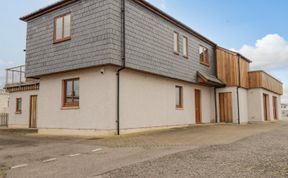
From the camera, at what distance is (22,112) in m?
19.6

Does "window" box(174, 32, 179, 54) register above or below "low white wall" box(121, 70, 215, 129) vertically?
above

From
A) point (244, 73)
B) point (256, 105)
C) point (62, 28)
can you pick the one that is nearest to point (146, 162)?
point (62, 28)

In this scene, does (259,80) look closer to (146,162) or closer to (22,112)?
(146,162)

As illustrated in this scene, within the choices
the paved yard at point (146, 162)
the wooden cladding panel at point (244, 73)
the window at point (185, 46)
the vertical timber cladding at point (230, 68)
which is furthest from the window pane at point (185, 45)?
the paved yard at point (146, 162)

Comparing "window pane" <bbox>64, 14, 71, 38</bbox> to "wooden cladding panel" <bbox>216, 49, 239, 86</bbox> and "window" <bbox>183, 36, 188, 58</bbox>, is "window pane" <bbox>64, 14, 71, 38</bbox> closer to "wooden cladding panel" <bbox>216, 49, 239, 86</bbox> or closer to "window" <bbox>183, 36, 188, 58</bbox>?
"window" <bbox>183, 36, 188, 58</bbox>

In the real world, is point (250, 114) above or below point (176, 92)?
below

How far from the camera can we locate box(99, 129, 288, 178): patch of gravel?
4.93m

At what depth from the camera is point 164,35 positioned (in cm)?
1541

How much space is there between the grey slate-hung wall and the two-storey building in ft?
0.15

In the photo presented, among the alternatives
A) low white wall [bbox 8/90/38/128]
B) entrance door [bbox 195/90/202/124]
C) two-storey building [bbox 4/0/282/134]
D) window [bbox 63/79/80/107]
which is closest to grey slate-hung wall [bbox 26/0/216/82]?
two-storey building [bbox 4/0/282/134]

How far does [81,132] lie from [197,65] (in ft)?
32.2

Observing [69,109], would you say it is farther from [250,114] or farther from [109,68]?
[250,114]

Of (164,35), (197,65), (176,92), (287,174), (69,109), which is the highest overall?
(164,35)

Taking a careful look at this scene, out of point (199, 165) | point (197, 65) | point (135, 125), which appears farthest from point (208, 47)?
point (199, 165)
